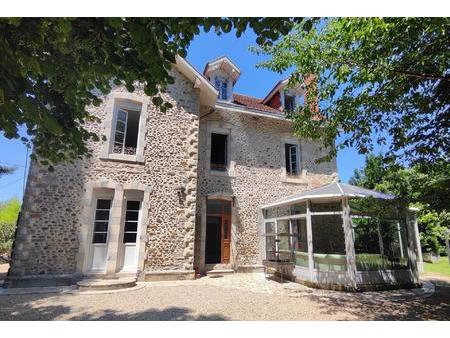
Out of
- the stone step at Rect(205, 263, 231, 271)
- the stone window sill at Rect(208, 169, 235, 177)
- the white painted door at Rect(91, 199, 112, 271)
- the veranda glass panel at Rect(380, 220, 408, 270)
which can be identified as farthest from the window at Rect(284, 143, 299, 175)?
the white painted door at Rect(91, 199, 112, 271)

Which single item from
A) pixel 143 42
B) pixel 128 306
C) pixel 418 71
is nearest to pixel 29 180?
pixel 128 306

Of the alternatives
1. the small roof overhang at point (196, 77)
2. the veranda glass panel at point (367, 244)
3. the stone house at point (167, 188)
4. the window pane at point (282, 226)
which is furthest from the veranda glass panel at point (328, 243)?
the small roof overhang at point (196, 77)

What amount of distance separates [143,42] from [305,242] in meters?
6.80

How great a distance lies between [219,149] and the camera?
33.7 ft

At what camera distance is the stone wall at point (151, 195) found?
6.55 meters

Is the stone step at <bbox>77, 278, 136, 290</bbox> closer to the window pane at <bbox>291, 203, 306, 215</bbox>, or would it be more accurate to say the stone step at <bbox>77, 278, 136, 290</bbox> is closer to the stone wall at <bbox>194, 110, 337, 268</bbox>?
the stone wall at <bbox>194, 110, 337, 268</bbox>

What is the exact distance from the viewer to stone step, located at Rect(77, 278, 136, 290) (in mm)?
6074

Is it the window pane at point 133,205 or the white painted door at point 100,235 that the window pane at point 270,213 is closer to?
the window pane at point 133,205

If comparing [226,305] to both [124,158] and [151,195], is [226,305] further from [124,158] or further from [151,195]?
[124,158]

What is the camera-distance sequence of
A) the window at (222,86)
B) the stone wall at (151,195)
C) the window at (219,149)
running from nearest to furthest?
the stone wall at (151,195) → the window at (219,149) → the window at (222,86)

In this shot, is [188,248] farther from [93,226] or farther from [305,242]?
[305,242]

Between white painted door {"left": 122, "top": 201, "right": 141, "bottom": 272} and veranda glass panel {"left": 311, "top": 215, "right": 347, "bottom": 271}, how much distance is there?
4878 mm

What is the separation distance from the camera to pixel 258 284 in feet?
23.2

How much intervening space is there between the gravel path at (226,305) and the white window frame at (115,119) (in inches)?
140
